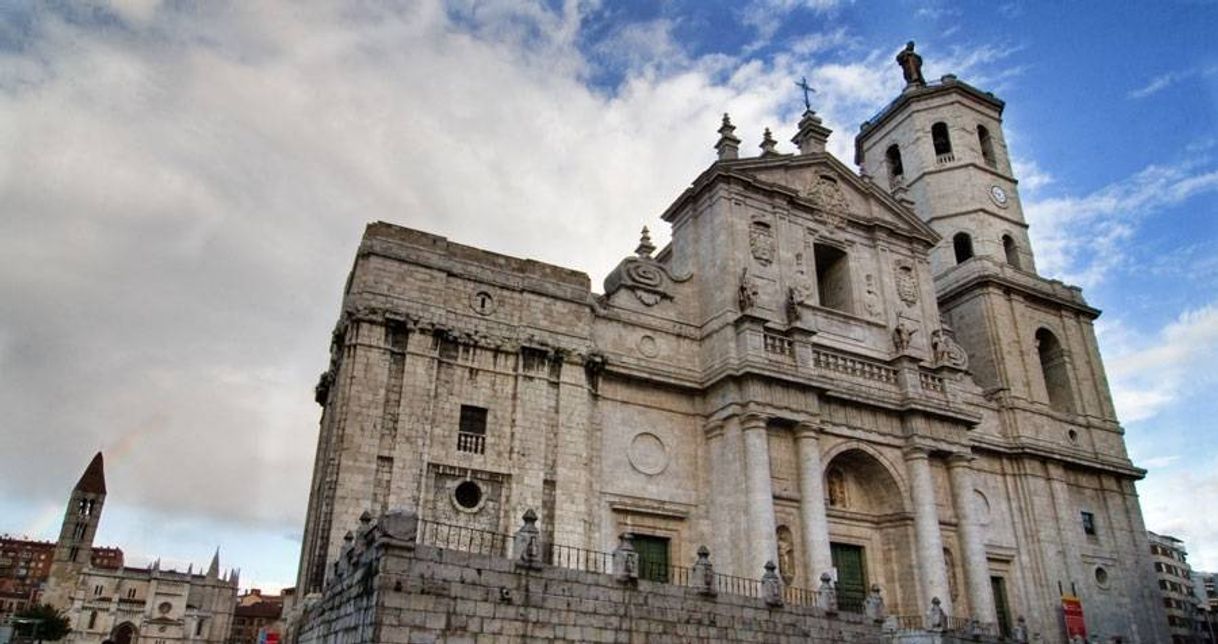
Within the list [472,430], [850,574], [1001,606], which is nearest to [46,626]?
[472,430]

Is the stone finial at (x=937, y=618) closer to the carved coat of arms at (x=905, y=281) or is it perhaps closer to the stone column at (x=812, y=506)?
the stone column at (x=812, y=506)

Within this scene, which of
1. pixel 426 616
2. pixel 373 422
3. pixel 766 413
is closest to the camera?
pixel 426 616

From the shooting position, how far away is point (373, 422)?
16922 mm

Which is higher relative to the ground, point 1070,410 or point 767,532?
point 1070,410

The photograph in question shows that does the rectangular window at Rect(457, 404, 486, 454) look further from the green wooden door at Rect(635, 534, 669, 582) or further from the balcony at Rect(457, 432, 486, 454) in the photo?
the green wooden door at Rect(635, 534, 669, 582)

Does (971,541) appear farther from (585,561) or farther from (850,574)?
(585,561)

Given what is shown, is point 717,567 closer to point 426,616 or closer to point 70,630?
point 426,616

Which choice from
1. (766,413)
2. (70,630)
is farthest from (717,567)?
(70,630)

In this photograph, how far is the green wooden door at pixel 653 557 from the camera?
18.9 metres

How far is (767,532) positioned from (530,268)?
8434 mm

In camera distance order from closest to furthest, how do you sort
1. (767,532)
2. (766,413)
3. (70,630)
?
(767,532), (766,413), (70,630)

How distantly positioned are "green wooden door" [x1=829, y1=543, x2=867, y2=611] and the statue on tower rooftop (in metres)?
22.6

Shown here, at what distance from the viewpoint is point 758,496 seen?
1900 cm

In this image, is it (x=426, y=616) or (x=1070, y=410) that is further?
(x=1070, y=410)
